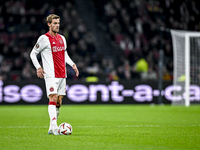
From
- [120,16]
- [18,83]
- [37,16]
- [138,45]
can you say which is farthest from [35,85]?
[120,16]

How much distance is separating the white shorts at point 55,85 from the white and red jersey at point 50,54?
0.08 meters

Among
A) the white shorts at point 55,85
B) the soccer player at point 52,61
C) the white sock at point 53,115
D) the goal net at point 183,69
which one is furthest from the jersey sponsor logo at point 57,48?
the goal net at point 183,69

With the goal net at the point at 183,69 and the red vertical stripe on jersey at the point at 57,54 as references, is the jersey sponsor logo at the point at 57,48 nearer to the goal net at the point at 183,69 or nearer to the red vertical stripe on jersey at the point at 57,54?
the red vertical stripe on jersey at the point at 57,54

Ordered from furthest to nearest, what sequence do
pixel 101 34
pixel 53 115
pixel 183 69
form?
pixel 101 34
pixel 183 69
pixel 53 115

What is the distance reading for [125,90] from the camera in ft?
53.0

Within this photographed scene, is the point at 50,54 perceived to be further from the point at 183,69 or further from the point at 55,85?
the point at 183,69

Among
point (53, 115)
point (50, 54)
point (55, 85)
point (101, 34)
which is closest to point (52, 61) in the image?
point (50, 54)

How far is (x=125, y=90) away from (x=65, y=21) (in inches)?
269

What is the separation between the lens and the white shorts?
6.29 metres

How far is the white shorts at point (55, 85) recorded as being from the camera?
629 cm

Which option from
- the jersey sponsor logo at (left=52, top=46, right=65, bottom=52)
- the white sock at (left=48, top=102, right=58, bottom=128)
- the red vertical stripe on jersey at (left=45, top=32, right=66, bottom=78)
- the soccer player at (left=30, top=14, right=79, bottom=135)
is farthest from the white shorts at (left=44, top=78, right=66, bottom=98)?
the jersey sponsor logo at (left=52, top=46, right=65, bottom=52)

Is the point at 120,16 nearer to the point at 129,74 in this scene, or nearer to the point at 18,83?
the point at 129,74

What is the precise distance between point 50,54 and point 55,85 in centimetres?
58

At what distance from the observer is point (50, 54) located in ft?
21.1
